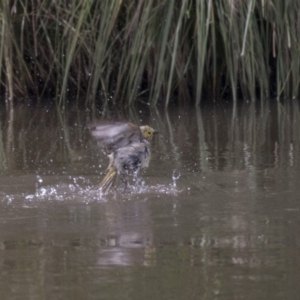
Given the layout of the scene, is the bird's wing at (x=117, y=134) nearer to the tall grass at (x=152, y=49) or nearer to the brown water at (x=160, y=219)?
the brown water at (x=160, y=219)

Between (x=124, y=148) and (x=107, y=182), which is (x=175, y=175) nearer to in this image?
(x=124, y=148)

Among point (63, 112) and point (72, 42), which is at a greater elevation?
point (72, 42)

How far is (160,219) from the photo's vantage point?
5.33 m

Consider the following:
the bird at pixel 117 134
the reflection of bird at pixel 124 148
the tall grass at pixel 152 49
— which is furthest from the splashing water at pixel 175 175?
the tall grass at pixel 152 49

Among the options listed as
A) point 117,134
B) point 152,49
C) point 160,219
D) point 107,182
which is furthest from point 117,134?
point 152,49

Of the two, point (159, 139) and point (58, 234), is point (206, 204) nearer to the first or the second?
point (58, 234)

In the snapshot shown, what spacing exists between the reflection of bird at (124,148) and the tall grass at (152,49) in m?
3.74

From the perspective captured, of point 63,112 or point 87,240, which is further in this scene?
point 63,112

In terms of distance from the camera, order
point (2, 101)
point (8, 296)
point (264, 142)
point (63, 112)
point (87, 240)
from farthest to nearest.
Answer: point (2, 101) < point (63, 112) < point (264, 142) < point (87, 240) < point (8, 296)

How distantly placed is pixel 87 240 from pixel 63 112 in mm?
5859

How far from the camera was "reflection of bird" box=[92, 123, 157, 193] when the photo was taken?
21.2ft

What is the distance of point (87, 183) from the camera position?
6559mm

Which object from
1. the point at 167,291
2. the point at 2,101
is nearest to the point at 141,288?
the point at 167,291

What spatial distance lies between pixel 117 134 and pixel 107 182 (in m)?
0.42
